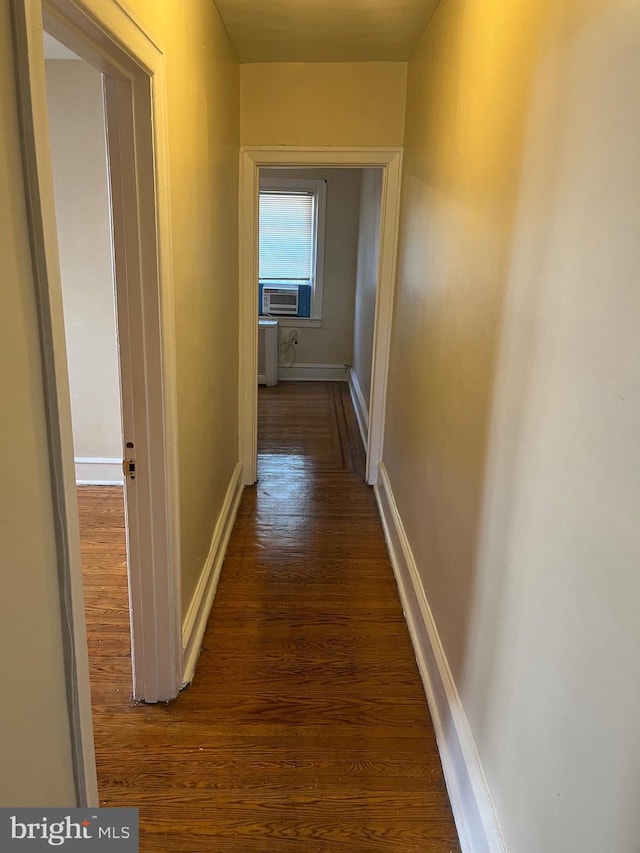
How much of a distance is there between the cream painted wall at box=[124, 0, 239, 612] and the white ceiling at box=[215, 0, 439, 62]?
11 centimetres

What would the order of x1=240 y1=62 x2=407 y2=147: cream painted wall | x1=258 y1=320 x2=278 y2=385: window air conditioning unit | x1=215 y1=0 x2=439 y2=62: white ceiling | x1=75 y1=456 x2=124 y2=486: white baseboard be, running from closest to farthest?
1. x1=215 y1=0 x2=439 y2=62: white ceiling
2. x1=240 y1=62 x2=407 y2=147: cream painted wall
3. x1=75 y1=456 x2=124 y2=486: white baseboard
4. x1=258 y1=320 x2=278 y2=385: window air conditioning unit

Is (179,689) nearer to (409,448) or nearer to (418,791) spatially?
(418,791)

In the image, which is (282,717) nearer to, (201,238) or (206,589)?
(206,589)

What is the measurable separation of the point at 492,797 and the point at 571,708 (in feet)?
1.81

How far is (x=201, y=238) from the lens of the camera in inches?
83.8

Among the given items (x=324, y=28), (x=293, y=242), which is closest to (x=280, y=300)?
(x=293, y=242)

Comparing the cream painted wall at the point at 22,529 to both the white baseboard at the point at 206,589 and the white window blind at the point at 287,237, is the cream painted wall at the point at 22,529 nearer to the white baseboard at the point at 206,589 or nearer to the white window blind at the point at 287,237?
the white baseboard at the point at 206,589

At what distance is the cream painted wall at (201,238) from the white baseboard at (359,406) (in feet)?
5.42

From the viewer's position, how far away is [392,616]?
243 centimetres

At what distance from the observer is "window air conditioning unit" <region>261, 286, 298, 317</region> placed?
20.6 feet

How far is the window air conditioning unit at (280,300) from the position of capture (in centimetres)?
629

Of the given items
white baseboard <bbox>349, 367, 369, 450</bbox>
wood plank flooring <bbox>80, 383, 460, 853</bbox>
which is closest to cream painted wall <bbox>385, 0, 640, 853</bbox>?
wood plank flooring <bbox>80, 383, 460, 853</bbox>

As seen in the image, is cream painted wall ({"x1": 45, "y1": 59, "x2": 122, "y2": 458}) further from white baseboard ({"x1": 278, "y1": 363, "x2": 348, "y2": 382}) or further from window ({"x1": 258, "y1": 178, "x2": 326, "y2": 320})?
white baseboard ({"x1": 278, "y1": 363, "x2": 348, "y2": 382})

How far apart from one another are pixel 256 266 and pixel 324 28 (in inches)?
47.6
